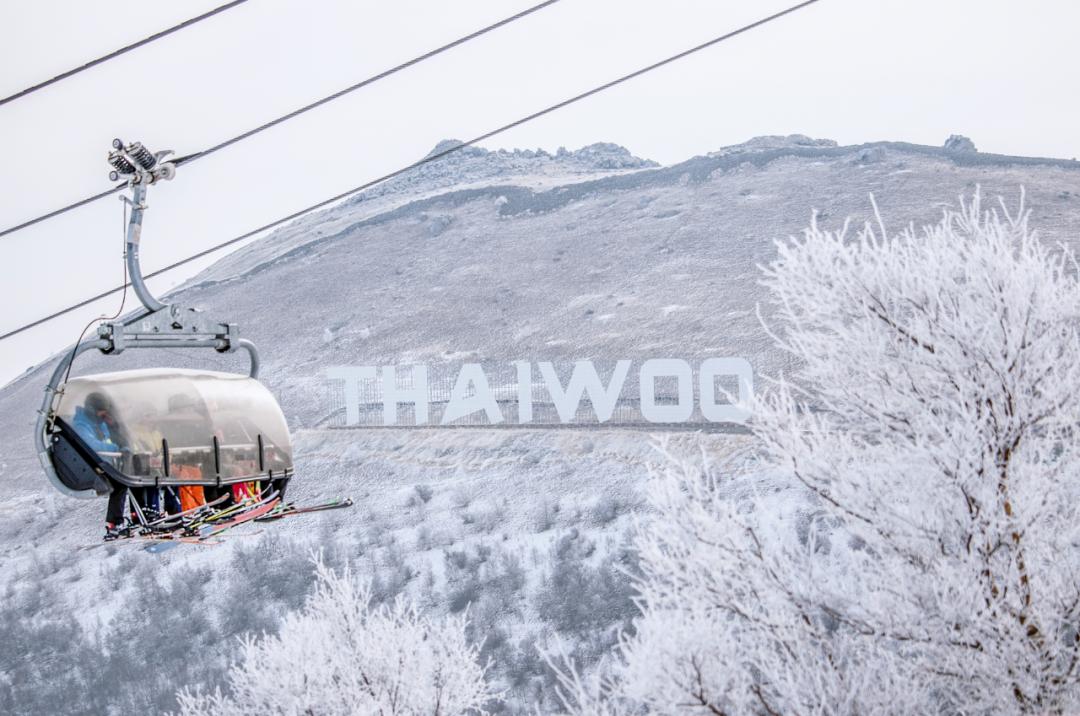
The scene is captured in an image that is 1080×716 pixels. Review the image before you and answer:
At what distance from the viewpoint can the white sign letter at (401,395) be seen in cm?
4555

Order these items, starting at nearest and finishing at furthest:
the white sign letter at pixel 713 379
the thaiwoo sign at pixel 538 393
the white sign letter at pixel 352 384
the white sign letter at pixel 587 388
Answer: the white sign letter at pixel 713 379 → the thaiwoo sign at pixel 538 393 → the white sign letter at pixel 587 388 → the white sign letter at pixel 352 384

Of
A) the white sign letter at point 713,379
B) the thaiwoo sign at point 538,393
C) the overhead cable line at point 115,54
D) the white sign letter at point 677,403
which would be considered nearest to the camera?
the overhead cable line at point 115,54

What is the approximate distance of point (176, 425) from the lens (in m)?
6.09

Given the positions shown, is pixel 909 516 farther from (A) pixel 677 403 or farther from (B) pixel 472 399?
(B) pixel 472 399

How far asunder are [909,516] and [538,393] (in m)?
40.4

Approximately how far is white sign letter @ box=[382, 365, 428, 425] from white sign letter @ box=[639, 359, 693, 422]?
8.46 metres

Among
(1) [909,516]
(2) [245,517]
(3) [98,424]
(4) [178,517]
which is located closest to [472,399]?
(1) [909,516]

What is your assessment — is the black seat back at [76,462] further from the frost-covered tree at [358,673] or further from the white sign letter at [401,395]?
the white sign letter at [401,395]

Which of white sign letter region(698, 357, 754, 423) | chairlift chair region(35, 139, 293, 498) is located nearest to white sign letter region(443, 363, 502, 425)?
white sign letter region(698, 357, 754, 423)

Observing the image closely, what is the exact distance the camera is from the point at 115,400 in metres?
5.99

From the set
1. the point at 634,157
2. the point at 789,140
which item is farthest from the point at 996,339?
the point at 634,157

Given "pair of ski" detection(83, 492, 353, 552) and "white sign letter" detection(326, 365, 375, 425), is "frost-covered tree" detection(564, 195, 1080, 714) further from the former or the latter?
"white sign letter" detection(326, 365, 375, 425)

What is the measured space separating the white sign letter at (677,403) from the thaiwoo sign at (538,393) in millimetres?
35

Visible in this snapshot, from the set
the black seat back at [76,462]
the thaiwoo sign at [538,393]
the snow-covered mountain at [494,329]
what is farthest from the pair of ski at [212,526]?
the thaiwoo sign at [538,393]
